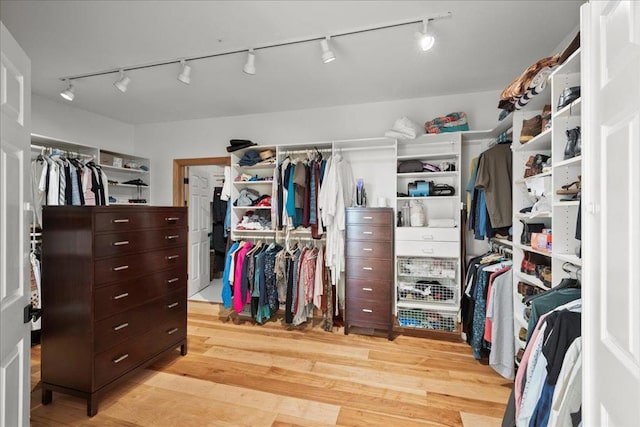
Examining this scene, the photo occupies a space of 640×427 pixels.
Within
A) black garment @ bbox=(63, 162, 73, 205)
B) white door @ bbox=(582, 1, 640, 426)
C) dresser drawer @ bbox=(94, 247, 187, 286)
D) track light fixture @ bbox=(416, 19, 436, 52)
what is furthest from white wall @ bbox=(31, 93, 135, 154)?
white door @ bbox=(582, 1, 640, 426)

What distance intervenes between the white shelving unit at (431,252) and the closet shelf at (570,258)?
1229mm

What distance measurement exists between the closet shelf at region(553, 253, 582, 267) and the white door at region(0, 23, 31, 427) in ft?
7.79

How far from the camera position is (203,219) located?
180 inches

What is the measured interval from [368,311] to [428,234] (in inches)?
39.6

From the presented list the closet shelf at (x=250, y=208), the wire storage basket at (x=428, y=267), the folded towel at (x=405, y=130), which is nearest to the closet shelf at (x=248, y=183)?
the closet shelf at (x=250, y=208)

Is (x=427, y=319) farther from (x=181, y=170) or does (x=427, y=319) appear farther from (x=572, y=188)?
(x=181, y=170)

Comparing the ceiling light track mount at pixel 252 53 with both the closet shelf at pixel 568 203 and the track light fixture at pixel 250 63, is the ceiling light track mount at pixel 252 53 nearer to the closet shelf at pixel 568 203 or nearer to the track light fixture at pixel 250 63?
the track light fixture at pixel 250 63

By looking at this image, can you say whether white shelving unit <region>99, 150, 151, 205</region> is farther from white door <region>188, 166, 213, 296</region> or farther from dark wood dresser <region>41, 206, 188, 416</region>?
dark wood dresser <region>41, 206, 188, 416</region>

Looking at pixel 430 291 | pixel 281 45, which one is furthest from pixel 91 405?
pixel 430 291

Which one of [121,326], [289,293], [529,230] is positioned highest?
[529,230]

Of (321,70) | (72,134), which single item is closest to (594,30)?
(321,70)

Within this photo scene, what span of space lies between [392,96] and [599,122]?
257 centimetres

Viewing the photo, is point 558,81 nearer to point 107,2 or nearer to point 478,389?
point 478,389

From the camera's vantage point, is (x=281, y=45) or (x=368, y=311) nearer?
(x=281, y=45)
